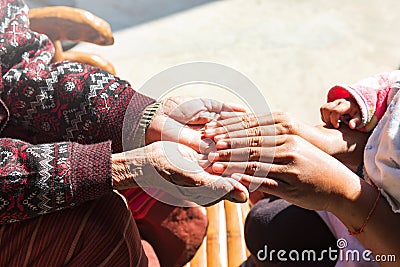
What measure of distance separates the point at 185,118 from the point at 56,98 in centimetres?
23

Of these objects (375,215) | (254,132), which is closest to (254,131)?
(254,132)

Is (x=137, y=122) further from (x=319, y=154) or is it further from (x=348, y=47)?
(x=348, y=47)

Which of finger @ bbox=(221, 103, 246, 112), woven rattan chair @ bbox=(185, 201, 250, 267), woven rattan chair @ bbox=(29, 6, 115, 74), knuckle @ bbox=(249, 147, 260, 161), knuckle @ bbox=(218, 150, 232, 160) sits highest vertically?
woven rattan chair @ bbox=(29, 6, 115, 74)

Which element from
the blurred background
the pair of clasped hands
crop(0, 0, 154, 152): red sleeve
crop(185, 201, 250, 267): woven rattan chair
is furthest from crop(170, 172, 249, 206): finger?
the blurred background

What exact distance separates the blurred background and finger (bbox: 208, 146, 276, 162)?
1.20 m

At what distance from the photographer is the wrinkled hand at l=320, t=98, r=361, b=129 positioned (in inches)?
38.0

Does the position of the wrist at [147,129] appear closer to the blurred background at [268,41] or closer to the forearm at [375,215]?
the forearm at [375,215]

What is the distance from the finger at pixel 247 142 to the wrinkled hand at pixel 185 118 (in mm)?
74

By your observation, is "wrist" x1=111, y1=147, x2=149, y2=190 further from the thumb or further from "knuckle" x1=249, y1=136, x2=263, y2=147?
the thumb

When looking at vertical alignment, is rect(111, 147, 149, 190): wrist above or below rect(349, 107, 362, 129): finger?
below

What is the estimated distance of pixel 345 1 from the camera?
A: 2615 millimetres

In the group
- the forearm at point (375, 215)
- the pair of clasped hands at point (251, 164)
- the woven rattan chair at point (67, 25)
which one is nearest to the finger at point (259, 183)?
the pair of clasped hands at point (251, 164)

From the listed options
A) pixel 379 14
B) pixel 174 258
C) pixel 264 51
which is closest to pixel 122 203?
pixel 174 258

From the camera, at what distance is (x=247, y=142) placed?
2.79ft
